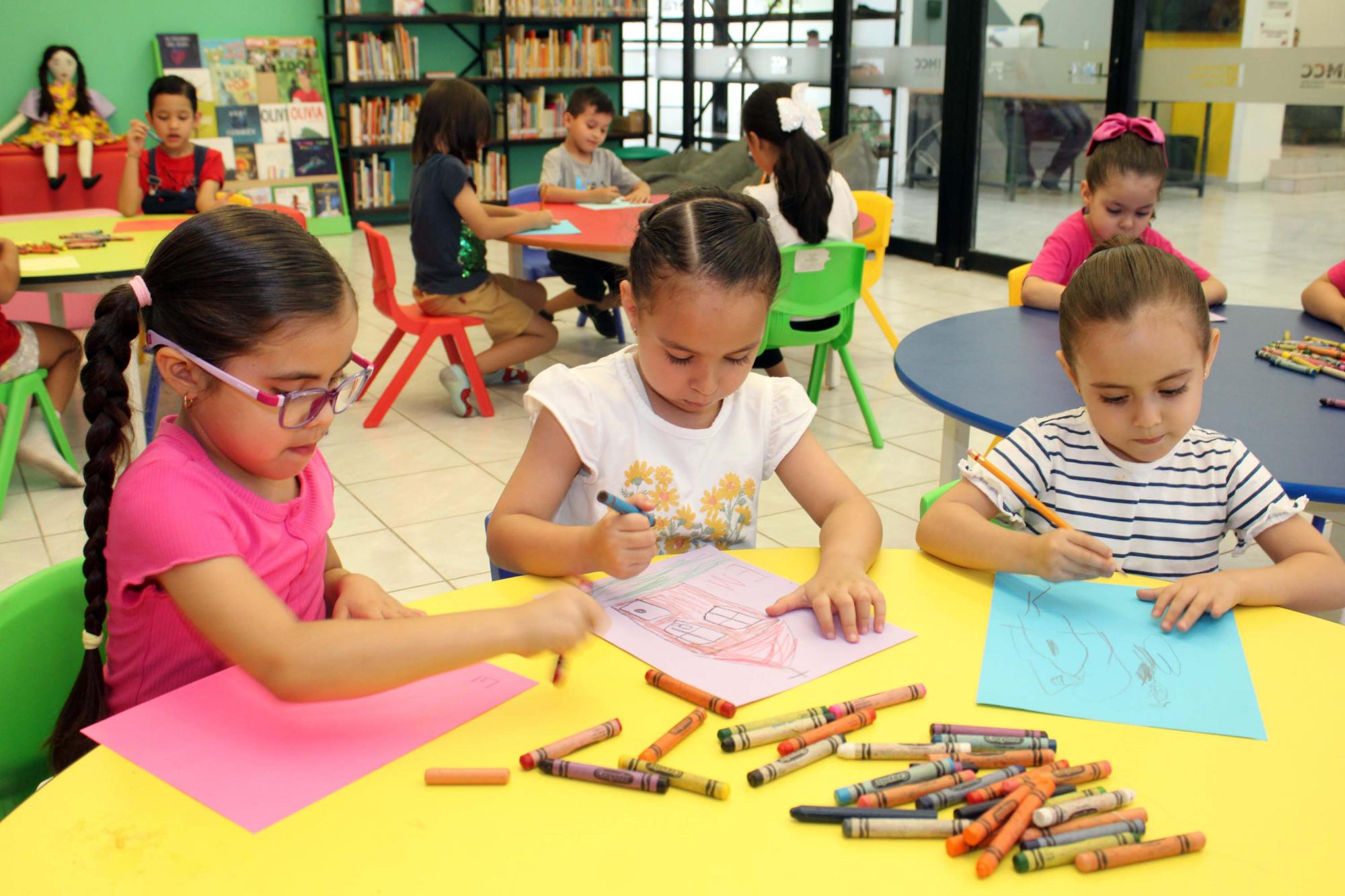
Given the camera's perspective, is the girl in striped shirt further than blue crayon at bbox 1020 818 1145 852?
Yes

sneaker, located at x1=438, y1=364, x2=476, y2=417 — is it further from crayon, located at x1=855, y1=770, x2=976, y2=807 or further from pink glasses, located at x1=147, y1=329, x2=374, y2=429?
crayon, located at x1=855, y1=770, x2=976, y2=807

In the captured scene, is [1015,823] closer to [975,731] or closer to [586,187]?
[975,731]

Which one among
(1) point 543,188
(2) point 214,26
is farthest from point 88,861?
(2) point 214,26

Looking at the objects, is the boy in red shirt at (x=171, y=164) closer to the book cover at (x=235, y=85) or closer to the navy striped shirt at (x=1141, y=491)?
the book cover at (x=235, y=85)

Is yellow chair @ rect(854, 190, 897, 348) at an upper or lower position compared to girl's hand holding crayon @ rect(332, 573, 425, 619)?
upper

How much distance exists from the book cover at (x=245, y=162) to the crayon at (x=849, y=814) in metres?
7.84

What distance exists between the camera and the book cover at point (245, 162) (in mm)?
7816

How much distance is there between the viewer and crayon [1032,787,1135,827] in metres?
0.84

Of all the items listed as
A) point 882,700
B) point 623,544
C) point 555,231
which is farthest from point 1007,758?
point 555,231

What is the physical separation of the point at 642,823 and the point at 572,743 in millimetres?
115

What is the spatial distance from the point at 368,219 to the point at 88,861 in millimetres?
8143

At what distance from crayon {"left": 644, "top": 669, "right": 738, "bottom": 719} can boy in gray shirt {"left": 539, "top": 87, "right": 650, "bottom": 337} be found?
389cm

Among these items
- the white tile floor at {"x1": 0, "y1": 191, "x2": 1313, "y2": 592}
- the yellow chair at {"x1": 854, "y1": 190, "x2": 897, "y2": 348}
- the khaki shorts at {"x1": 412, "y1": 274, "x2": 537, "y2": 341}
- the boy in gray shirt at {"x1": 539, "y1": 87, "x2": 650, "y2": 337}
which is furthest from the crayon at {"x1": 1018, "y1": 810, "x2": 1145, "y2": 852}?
the boy in gray shirt at {"x1": 539, "y1": 87, "x2": 650, "y2": 337}

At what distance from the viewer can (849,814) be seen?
86 cm
